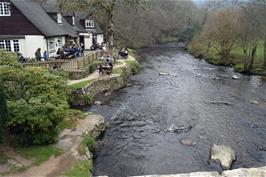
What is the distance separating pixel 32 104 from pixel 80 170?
3.99 meters

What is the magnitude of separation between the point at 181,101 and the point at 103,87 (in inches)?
295

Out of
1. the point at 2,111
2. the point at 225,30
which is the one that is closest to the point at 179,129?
the point at 2,111

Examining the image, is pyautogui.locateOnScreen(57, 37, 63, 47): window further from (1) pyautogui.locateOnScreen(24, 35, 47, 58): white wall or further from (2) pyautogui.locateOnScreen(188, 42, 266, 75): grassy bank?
(2) pyautogui.locateOnScreen(188, 42, 266, 75): grassy bank

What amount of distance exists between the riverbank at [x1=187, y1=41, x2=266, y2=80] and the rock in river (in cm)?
2738

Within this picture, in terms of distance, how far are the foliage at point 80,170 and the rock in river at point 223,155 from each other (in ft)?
21.0

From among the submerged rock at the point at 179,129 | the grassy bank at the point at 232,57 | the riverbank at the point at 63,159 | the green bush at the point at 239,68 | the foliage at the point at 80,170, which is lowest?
the submerged rock at the point at 179,129

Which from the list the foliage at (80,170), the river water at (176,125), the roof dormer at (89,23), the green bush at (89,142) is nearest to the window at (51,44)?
the river water at (176,125)

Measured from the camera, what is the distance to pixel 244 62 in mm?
46906

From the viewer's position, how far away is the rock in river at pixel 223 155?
15.0 meters

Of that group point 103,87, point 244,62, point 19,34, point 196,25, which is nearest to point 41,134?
point 103,87

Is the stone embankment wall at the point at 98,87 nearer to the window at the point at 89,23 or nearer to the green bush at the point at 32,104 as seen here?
the green bush at the point at 32,104

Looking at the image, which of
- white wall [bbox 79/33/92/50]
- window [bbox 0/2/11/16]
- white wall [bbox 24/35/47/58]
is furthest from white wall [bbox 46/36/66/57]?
white wall [bbox 79/33/92/50]

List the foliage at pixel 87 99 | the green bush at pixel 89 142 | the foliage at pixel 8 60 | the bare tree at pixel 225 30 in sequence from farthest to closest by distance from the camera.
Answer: the bare tree at pixel 225 30 → the foliage at pixel 87 99 → the foliage at pixel 8 60 → the green bush at pixel 89 142

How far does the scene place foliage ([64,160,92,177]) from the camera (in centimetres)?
1265
